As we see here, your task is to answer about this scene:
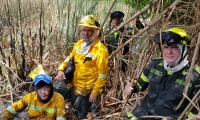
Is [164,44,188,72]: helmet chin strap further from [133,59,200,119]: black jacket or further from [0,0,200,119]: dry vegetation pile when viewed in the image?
[0,0,200,119]: dry vegetation pile

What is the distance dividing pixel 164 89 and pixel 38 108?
1.44 m

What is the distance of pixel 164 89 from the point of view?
102 inches

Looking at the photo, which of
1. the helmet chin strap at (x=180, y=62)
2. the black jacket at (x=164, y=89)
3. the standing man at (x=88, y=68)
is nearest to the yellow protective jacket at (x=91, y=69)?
the standing man at (x=88, y=68)

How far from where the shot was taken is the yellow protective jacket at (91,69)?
11.8 ft

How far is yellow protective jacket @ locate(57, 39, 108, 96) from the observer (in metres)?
3.61

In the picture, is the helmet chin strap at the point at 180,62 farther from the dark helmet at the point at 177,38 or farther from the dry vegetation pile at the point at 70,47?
the dry vegetation pile at the point at 70,47

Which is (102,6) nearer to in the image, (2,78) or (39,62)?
(39,62)

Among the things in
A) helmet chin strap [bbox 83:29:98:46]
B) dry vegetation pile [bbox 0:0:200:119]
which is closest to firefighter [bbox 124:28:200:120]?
dry vegetation pile [bbox 0:0:200:119]

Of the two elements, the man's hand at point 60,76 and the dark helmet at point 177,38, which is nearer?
the dark helmet at point 177,38

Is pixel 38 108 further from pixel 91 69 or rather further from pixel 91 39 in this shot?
pixel 91 39

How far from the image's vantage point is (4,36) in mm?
4566

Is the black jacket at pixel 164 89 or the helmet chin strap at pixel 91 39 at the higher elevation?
the helmet chin strap at pixel 91 39

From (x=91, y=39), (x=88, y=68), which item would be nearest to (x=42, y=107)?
(x=88, y=68)

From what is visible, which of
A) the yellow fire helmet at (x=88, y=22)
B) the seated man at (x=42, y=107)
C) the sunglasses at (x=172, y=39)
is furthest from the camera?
the yellow fire helmet at (x=88, y=22)
